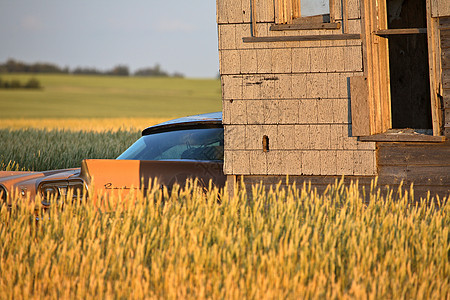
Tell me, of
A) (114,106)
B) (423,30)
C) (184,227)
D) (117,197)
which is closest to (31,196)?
(117,197)

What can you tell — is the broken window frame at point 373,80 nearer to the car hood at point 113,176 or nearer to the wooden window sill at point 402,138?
the wooden window sill at point 402,138

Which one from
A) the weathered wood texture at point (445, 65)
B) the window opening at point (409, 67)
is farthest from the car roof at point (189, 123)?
the window opening at point (409, 67)

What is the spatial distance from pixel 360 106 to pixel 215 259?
266cm

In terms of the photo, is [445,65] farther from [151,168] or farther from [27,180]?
[27,180]

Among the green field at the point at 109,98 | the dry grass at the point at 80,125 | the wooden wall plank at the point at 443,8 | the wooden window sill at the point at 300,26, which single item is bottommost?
the wooden window sill at the point at 300,26

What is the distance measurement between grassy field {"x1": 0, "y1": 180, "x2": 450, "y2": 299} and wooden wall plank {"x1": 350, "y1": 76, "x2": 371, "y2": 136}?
1.17 meters

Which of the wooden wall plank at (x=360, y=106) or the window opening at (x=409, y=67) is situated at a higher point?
the window opening at (x=409, y=67)

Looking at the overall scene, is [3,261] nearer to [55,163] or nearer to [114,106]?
[55,163]

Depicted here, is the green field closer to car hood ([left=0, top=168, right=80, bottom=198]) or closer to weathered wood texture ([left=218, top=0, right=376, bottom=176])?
car hood ([left=0, top=168, right=80, bottom=198])

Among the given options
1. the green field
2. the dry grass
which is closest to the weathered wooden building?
the dry grass

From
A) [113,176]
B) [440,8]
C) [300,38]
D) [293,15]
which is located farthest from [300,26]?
[113,176]

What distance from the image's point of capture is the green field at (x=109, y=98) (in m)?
52.7

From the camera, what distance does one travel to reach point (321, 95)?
6215 mm

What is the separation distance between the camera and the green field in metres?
52.7
